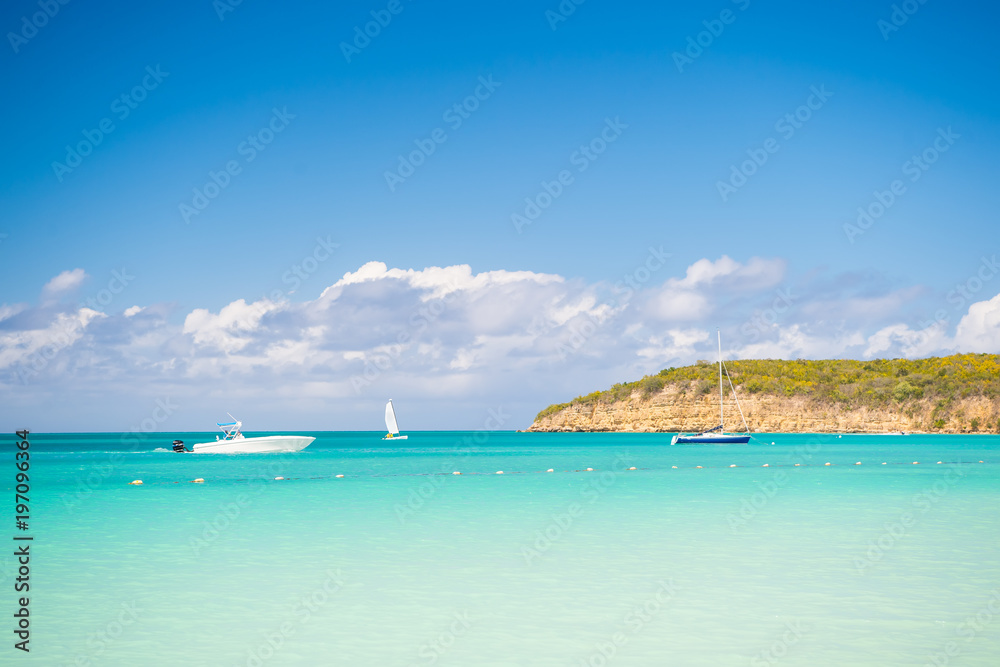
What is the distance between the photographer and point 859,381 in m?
171

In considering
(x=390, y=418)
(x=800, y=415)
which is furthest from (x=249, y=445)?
(x=800, y=415)

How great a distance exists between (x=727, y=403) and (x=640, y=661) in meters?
165

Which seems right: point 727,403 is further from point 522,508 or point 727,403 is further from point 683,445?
point 522,508

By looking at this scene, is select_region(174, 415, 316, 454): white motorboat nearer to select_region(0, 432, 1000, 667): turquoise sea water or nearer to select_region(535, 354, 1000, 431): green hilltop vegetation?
select_region(0, 432, 1000, 667): turquoise sea water

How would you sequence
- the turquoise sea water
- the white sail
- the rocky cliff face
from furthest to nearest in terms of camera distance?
the rocky cliff face → the white sail → the turquoise sea water

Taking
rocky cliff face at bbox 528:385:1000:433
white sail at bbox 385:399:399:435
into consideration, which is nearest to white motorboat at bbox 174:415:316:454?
white sail at bbox 385:399:399:435

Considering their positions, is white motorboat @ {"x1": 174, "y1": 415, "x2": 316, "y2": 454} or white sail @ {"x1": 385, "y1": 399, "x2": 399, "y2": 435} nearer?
white motorboat @ {"x1": 174, "y1": 415, "x2": 316, "y2": 454}

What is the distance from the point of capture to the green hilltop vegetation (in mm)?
156875

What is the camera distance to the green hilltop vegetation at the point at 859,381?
515 feet

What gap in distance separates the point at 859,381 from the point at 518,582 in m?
174

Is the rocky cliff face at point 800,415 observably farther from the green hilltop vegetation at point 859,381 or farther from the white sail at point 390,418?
the white sail at point 390,418

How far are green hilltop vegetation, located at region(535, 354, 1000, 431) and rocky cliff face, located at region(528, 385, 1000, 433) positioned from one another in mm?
956

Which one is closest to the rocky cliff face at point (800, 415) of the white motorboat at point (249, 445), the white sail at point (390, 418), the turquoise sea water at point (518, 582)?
the white sail at point (390, 418)

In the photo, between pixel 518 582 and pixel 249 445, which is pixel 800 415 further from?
pixel 518 582
